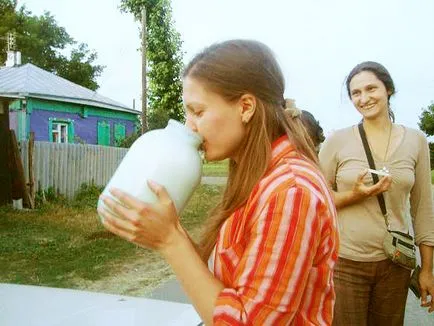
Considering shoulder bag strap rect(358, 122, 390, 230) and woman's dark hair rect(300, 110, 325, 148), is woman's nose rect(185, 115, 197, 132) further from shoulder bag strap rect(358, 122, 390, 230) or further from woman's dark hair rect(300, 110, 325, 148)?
woman's dark hair rect(300, 110, 325, 148)

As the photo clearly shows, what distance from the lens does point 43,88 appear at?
2167cm

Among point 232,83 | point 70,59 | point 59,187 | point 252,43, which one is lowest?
point 59,187

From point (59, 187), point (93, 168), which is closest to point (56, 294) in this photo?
point (59, 187)

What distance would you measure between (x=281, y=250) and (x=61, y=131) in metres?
22.9

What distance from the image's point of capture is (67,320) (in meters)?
2.00

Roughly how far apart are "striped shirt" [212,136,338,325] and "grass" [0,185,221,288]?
403cm

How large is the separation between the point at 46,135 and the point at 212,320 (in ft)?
71.6

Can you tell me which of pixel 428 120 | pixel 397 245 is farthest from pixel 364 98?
pixel 428 120

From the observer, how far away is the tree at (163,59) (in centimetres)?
3272

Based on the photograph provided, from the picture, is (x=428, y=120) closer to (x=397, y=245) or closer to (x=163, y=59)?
(x=163, y=59)

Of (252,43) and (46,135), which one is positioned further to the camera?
(46,135)

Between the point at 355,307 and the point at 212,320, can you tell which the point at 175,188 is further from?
the point at 355,307

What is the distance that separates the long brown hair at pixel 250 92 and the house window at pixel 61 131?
71.6ft

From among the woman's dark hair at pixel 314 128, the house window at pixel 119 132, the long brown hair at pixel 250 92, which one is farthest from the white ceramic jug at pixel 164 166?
the house window at pixel 119 132
